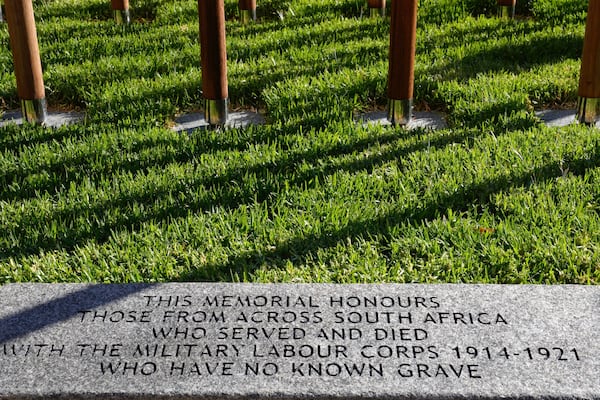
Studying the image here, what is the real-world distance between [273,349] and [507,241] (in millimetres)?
1090

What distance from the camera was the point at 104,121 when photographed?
413 cm

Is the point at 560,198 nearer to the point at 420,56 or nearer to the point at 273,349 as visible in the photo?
the point at 273,349

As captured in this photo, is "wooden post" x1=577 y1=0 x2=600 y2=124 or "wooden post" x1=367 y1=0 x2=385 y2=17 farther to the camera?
"wooden post" x1=367 y1=0 x2=385 y2=17

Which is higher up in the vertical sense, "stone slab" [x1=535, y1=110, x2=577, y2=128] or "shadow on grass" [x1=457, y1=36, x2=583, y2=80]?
"shadow on grass" [x1=457, y1=36, x2=583, y2=80]

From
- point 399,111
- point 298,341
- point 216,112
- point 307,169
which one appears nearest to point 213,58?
point 216,112

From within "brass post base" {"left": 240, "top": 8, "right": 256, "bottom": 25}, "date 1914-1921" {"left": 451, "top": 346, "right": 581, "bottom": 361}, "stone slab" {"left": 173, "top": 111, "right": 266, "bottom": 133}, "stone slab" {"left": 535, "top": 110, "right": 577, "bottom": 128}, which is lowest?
"date 1914-1921" {"left": 451, "top": 346, "right": 581, "bottom": 361}

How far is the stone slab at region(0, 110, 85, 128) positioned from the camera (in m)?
4.19

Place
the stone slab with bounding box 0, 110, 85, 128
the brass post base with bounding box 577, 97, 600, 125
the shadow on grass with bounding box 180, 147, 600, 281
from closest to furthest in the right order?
the shadow on grass with bounding box 180, 147, 600, 281
the brass post base with bounding box 577, 97, 600, 125
the stone slab with bounding box 0, 110, 85, 128

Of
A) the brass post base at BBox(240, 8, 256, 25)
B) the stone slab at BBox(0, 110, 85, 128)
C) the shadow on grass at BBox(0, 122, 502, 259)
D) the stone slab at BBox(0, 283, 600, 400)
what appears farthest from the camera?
the brass post base at BBox(240, 8, 256, 25)

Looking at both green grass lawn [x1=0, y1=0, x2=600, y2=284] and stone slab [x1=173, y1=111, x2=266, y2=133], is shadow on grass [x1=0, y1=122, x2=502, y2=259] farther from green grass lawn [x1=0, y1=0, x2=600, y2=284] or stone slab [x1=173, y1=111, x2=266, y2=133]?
stone slab [x1=173, y1=111, x2=266, y2=133]

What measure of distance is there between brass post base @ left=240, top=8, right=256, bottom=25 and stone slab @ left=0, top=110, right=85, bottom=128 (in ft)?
5.57

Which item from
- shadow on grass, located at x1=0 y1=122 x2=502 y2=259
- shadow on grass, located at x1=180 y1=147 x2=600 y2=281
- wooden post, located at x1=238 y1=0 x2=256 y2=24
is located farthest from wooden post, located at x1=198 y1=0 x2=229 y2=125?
wooden post, located at x1=238 y1=0 x2=256 y2=24

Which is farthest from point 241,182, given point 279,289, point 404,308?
point 404,308

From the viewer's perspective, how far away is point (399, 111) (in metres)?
3.89
